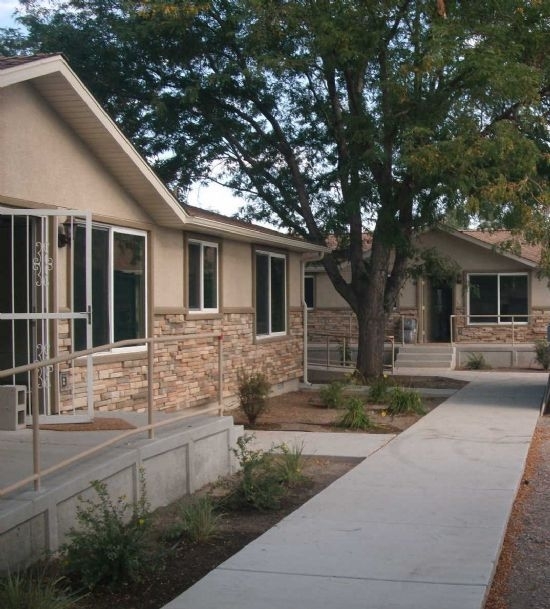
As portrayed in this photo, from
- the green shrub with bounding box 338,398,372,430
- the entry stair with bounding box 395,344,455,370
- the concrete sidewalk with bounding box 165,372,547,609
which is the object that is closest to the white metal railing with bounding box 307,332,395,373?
the entry stair with bounding box 395,344,455,370

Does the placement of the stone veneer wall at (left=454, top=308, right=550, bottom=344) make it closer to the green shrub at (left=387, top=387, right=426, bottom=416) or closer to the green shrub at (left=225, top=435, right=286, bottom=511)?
the green shrub at (left=387, top=387, right=426, bottom=416)

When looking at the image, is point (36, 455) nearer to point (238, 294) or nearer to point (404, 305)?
point (238, 294)

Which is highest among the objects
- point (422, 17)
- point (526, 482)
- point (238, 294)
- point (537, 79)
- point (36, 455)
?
point (422, 17)

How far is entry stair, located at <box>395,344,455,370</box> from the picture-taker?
1025 inches

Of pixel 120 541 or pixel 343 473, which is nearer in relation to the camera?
pixel 120 541

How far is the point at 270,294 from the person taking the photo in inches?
690

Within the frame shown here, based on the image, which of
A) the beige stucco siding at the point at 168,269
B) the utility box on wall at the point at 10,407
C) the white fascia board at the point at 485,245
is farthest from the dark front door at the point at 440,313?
the utility box on wall at the point at 10,407

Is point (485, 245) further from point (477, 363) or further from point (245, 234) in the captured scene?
point (245, 234)

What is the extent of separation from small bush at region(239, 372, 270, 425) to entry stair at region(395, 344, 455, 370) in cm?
1285

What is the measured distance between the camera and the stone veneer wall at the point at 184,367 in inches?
431

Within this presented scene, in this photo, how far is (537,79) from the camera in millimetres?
15227

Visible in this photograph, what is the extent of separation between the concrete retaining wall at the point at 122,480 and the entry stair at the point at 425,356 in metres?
17.0

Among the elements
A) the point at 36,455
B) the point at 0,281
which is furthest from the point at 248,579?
the point at 0,281

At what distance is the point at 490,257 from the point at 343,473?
20.8 metres
